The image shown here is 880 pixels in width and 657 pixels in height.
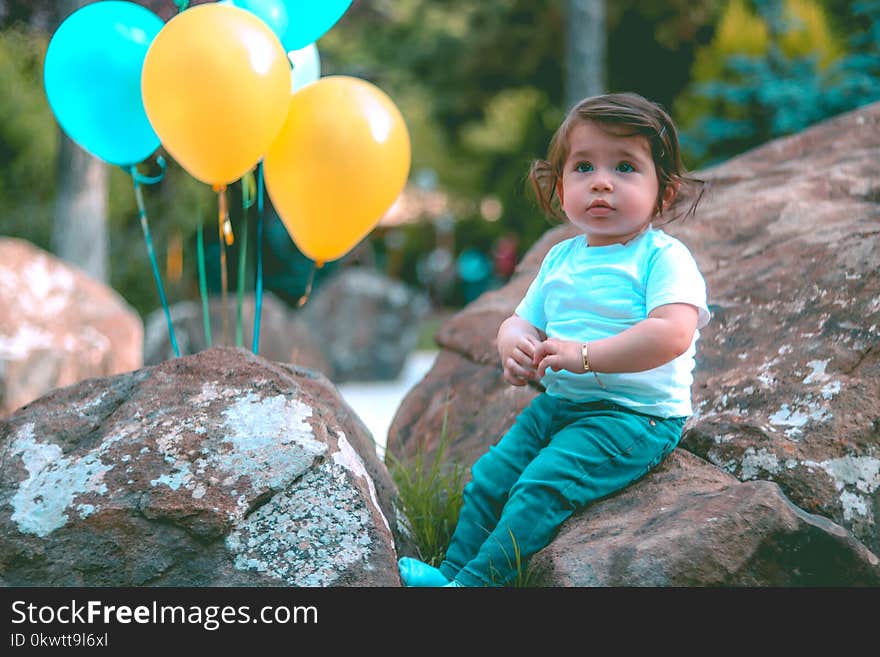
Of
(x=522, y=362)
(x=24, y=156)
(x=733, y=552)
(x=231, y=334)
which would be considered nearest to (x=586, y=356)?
(x=522, y=362)

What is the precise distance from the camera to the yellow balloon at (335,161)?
11.2 feet

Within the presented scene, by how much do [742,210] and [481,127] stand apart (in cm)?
1864

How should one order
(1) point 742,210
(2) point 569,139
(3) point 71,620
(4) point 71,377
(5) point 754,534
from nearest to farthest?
(3) point 71,620 → (5) point 754,534 → (2) point 569,139 → (1) point 742,210 → (4) point 71,377

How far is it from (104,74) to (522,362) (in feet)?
6.86

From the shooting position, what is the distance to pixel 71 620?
1.96m

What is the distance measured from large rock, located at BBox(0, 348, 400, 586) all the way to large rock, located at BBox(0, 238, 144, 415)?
381 cm

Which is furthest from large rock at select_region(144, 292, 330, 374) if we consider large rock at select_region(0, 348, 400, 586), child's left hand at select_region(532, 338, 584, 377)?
child's left hand at select_region(532, 338, 584, 377)

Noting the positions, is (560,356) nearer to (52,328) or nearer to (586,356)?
(586,356)

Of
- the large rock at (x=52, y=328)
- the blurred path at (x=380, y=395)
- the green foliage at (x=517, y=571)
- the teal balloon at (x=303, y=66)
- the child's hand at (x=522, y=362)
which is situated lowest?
the blurred path at (x=380, y=395)

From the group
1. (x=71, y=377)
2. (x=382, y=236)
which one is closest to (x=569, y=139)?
(x=71, y=377)

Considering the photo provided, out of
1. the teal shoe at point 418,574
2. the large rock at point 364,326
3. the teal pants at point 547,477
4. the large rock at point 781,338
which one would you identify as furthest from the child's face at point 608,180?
the large rock at point 364,326

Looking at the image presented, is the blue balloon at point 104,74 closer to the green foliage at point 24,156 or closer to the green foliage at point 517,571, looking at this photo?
the green foliage at point 517,571

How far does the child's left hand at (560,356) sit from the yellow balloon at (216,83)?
4.76ft

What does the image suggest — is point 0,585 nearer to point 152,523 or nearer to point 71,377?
point 152,523
